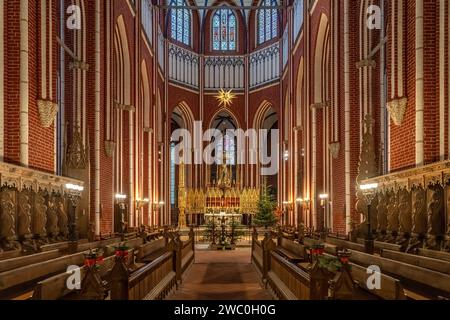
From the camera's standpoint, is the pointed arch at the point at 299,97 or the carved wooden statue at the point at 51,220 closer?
the carved wooden statue at the point at 51,220

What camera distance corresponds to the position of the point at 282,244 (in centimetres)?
1920

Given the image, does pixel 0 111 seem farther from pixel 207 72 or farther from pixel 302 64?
pixel 207 72

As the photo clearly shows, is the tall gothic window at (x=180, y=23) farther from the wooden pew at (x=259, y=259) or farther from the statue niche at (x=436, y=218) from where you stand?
the statue niche at (x=436, y=218)

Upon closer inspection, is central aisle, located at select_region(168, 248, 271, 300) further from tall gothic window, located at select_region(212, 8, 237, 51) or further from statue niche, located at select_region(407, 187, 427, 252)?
tall gothic window, located at select_region(212, 8, 237, 51)

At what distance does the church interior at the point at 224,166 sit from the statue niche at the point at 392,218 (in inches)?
3.0

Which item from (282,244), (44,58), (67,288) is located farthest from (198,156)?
(67,288)

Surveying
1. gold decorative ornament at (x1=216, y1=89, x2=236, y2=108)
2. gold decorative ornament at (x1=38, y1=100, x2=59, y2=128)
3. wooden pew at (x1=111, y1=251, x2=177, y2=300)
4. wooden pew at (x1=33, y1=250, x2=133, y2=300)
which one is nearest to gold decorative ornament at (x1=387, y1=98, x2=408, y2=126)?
wooden pew at (x1=111, y1=251, x2=177, y2=300)

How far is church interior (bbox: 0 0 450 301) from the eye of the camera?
31.0ft

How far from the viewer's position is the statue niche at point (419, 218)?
12.6 m

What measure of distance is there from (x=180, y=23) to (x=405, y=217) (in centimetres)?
3543

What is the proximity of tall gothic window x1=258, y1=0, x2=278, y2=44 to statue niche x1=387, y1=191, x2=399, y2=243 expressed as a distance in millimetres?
31779
